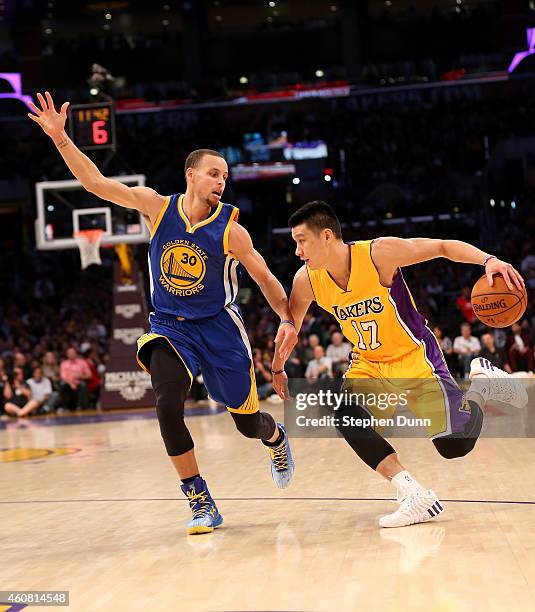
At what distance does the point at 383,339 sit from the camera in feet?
15.3

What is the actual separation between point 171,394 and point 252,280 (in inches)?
715

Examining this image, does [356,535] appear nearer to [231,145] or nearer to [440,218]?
[440,218]

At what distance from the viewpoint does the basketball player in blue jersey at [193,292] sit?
471 centimetres

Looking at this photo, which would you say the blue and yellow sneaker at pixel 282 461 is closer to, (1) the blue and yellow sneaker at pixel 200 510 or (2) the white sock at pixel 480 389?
(1) the blue and yellow sneaker at pixel 200 510

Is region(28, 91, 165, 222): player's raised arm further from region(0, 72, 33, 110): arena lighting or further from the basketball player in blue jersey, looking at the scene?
region(0, 72, 33, 110): arena lighting

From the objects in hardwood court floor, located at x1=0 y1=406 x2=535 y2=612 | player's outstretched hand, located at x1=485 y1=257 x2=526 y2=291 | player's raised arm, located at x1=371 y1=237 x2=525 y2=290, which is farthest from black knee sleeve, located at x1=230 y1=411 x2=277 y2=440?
player's outstretched hand, located at x1=485 y1=257 x2=526 y2=291

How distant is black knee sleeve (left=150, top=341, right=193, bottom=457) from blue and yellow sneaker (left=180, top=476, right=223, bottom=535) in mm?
201

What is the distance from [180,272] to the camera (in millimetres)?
4785

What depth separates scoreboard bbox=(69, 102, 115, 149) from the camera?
1309 cm

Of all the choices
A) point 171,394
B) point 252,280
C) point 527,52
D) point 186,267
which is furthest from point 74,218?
point 527,52

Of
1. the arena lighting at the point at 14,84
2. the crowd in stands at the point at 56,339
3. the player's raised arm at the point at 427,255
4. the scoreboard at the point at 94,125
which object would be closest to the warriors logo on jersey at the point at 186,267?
the player's raised arm at the point at 427,255

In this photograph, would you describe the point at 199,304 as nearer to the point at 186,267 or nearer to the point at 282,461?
the point at 186,267

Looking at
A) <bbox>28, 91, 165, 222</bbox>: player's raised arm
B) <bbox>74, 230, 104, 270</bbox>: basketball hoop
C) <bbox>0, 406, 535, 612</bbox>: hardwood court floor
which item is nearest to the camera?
<bbox>0, 406, 535, 612</bbox>: hardwood court floor

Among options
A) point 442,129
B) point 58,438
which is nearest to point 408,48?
point 442,129
